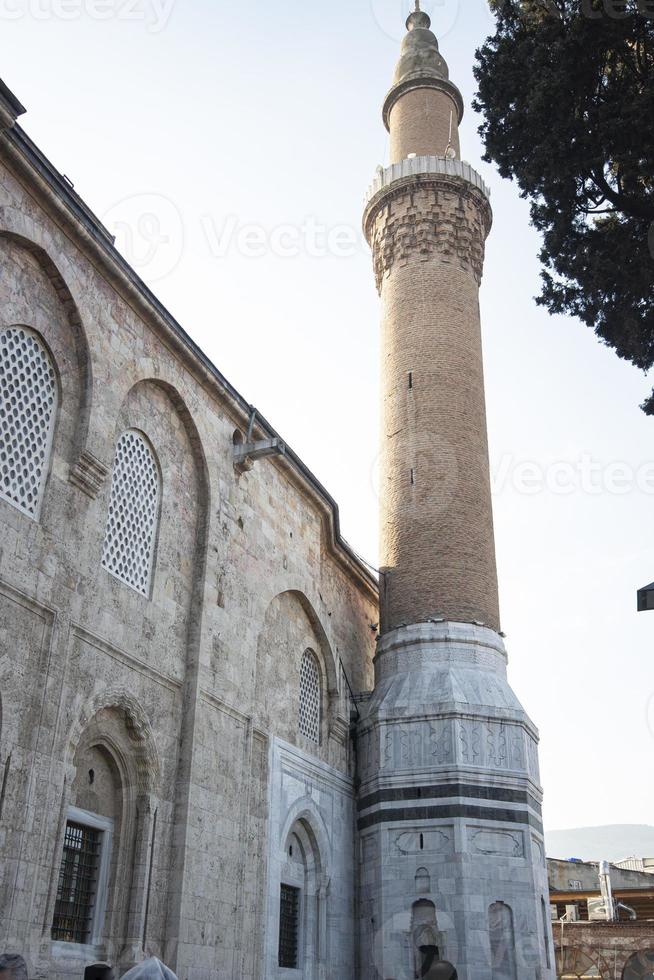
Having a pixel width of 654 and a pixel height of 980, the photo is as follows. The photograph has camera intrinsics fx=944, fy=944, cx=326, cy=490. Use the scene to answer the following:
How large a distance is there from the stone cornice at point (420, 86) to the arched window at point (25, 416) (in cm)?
1313

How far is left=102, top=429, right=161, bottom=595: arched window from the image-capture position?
10.4 meters

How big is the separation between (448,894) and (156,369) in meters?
8.10

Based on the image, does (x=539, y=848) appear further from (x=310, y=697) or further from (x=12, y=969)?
(x=12, y=969)

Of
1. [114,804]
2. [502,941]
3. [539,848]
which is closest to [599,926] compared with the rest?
[539,848]

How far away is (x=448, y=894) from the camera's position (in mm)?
12984

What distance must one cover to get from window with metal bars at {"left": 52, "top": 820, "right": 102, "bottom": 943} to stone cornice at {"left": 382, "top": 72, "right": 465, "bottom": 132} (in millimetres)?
16018

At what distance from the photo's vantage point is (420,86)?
19.7 m

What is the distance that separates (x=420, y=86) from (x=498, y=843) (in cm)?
1488

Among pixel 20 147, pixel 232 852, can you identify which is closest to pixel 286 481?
pixel 232 852

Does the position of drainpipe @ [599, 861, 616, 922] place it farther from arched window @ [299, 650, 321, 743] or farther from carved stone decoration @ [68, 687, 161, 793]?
carved stone decoration @ [68, 687, 161, 793]

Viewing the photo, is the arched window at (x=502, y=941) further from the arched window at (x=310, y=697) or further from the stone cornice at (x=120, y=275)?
the stone cornice at (x=120, y=275)

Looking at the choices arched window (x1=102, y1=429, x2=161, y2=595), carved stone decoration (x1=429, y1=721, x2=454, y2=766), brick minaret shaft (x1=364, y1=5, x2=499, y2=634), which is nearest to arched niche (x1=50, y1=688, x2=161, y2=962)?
arched window (x1=102, y1=429, x2=161, y2=595)

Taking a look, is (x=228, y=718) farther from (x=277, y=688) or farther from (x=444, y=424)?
(x=444, y=424)

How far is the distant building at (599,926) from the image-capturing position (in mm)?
21734
